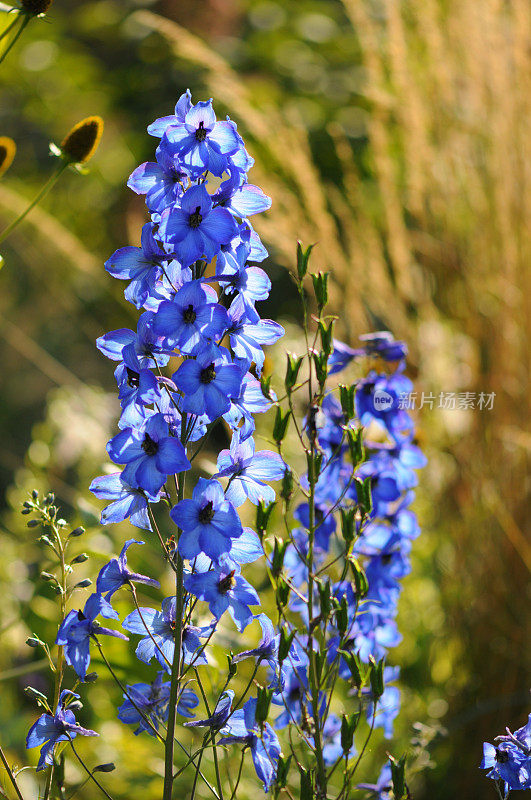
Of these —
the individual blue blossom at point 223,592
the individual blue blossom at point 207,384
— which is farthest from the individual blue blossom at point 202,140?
the individual blue blossom at point 223,592

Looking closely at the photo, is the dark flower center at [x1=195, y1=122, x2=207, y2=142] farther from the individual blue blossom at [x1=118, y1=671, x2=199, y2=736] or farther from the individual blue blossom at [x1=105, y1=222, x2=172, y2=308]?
the individual blue blossom at [x1=118, y1=671, x2=199, y2=736]

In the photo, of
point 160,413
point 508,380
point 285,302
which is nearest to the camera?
point 160,413

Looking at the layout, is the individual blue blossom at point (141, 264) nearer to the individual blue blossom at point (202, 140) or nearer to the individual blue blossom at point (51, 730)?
the individual blue blossom at point (202, 140)

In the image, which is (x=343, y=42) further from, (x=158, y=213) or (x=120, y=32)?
(x=158, y=213)

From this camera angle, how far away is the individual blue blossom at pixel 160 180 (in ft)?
Answer: 1.57

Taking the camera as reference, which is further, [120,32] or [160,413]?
[120,32]

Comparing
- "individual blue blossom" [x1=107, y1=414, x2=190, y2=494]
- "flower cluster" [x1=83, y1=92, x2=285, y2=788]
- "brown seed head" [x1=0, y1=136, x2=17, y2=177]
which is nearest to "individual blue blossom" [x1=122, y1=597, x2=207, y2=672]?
"flower cluster" [x1=83, y1=92, x2=285, y2=788]

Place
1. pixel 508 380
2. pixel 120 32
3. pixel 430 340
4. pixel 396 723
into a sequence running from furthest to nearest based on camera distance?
pixel 120 32, pixel 430 340, pixel 508 380, pixel 396 723

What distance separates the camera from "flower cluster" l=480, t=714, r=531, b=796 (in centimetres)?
49

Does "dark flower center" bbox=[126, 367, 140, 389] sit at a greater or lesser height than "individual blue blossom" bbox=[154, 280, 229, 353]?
lesser

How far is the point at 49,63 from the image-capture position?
2.59 m

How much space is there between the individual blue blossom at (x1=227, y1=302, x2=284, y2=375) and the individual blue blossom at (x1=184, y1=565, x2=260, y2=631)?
0.13 m

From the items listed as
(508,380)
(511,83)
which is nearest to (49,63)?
(511,83)

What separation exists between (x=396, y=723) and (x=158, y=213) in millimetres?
868
